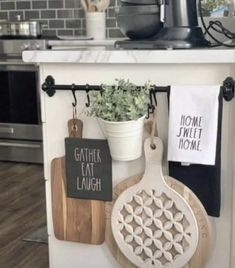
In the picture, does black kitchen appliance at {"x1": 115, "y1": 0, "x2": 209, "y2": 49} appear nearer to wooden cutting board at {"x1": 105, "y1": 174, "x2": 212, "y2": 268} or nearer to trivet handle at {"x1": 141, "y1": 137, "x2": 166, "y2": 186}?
trivet handle at {"x1": 141, "y1": 137, "x2": 166, "y2": 186}

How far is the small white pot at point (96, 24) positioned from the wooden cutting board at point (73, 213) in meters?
2.31

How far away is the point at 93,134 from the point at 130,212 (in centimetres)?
27

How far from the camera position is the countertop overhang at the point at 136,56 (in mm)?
1338

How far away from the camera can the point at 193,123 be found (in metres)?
1.35

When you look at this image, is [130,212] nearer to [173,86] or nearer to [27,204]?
[173,86]

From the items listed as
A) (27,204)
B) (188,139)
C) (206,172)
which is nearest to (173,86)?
(188,139)

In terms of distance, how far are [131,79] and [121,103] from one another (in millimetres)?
132

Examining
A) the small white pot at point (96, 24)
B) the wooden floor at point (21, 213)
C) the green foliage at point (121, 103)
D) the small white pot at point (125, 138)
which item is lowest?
the wooden floor at point (21, 213)

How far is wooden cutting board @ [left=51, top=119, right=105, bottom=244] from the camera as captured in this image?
154 centimetres

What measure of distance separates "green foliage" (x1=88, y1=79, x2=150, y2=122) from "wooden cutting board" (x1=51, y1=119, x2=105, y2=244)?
189 mm

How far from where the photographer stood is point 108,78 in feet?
4.85

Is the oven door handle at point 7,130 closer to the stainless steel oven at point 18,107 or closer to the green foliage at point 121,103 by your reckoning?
the stainless steel oven at point 18,107

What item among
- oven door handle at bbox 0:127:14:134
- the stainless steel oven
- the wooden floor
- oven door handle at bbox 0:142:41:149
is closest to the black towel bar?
the wooden floor

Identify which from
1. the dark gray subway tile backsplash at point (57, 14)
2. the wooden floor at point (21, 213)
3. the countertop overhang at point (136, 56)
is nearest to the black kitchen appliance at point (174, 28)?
the countertop overhang at point (136, 56)
